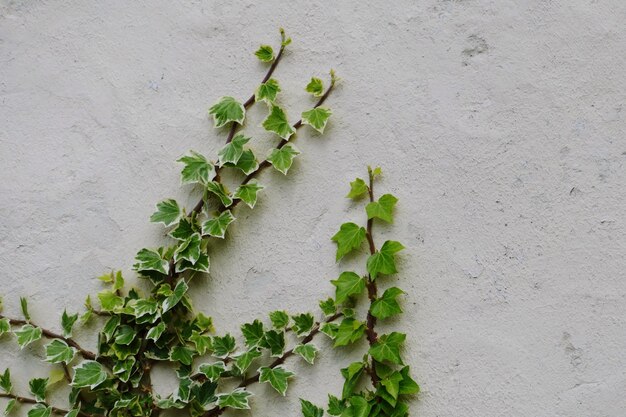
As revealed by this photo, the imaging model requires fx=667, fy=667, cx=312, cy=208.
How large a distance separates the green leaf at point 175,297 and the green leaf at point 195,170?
0.25m

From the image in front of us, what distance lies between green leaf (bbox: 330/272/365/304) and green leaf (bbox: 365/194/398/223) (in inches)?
5.8

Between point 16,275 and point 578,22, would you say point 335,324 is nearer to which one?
point 16,275

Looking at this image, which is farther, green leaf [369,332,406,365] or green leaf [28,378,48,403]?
green leaf [28,378,48,403]

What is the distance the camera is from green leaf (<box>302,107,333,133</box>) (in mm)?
1590

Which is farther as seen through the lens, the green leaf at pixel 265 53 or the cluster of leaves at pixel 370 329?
the green leaf at pixel 265 53

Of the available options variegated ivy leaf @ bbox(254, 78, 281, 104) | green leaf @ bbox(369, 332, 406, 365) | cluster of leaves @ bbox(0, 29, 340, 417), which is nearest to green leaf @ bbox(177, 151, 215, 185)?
cluster of leaves @ bbox(0, 29, 340, 417)

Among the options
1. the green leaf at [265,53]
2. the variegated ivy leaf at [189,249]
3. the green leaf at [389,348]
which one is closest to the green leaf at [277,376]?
the green leaf at [389,348]

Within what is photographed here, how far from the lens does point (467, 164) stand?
1.58 metres

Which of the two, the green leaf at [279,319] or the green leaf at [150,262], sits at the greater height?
the green leaf at [150,262]

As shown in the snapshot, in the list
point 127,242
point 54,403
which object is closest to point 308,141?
point 127,242

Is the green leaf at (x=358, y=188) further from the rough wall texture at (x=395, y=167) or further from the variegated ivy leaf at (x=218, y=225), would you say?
the variegated ivy leaf at (x=218, y=225)

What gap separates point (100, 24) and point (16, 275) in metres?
0.67

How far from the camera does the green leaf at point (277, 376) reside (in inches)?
60.8

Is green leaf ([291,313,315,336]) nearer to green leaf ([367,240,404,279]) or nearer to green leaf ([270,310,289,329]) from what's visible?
green leaf ([270,310,289,329])
